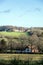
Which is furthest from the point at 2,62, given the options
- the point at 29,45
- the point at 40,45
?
the point at 29,45

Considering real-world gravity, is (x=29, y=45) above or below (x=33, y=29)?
below

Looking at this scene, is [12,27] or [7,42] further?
[12,27]

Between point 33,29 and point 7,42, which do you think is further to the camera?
point 33,29

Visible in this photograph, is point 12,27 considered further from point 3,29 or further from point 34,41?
point 34,41

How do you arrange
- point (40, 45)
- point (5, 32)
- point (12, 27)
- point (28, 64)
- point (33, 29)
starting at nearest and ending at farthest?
point (28, 64) < point (40, 45) < point (5, 32) < point (33, 29) < point (12, 27)

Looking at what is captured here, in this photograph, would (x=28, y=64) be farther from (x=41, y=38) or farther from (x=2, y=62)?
(x=41, y=38)

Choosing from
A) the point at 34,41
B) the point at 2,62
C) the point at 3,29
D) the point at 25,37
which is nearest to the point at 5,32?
the point at 3,29

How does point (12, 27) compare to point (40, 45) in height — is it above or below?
above

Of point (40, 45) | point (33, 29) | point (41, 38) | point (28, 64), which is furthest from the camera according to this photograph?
point (33, 29)

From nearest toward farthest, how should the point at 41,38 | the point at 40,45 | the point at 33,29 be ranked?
the point at 40,45
the point at 41,38
the point at 33,29
